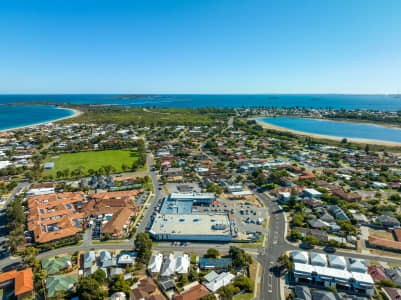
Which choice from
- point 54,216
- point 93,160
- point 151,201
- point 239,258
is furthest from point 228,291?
point 93,160

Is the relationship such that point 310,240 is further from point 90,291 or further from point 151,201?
point 151,201

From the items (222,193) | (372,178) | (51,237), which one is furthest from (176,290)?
(372,178)

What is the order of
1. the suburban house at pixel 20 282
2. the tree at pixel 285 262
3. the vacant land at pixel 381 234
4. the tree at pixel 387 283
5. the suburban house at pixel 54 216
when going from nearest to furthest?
the suburban house at pixel 20 282 < the tree at pixel 387 283 < the tree at pixel 285 262 < the suburban house at pixel 54 216 < the vacant land at pixel 381 234

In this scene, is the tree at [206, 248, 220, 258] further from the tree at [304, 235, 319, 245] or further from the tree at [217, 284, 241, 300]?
the tree at [304, 235, 319, 245]

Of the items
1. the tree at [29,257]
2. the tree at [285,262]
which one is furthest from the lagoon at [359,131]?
the tree at [29,257]

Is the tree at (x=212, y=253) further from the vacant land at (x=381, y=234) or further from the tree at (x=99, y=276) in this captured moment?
the vacant land at (x=381, y=234)

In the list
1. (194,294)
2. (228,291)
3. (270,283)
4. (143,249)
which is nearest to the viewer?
(228,291)

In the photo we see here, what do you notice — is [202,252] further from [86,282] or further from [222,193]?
[222,193]

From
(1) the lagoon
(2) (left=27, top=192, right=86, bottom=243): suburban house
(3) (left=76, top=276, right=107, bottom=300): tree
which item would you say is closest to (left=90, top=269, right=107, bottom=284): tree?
(3) (left=76, top=276, right=107, bottom=300): tree
